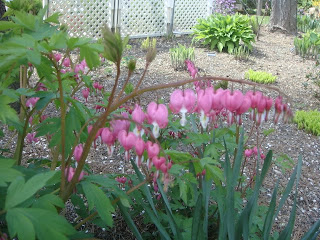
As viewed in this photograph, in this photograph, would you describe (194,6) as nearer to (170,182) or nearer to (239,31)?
(239,31)

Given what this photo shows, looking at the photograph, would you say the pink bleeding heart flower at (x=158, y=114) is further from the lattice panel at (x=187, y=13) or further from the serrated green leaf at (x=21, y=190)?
the lattice panel at (x=187, y=13)

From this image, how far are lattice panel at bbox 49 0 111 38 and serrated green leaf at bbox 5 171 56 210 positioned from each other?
24.0 ft

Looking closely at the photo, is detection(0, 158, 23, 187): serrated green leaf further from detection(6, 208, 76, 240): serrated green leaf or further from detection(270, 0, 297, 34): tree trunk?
detection(270, 0, 297, 34): tree trunk

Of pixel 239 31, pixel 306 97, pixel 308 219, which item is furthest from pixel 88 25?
pixel 308 219

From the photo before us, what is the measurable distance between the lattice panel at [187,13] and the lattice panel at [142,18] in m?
0.49

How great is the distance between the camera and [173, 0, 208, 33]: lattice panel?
32.1ft

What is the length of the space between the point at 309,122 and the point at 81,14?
5.52 meters

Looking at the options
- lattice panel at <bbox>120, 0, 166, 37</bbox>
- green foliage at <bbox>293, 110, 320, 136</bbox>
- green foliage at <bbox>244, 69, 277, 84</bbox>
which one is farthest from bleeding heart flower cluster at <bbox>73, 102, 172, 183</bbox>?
lattice panel at <bbox>120, 0, 166, 37</bbox>

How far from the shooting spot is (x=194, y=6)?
10.2 meters

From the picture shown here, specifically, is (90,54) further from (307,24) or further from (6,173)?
A: (307,24)

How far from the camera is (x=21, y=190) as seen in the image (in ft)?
3.22

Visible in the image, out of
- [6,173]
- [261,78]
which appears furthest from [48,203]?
[261,78]

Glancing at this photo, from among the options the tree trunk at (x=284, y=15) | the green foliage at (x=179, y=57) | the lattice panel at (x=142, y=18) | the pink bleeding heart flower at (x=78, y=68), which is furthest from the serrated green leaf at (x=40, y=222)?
the tree trunk at (x=284, y=15)

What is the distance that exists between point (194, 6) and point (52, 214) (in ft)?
32.3
